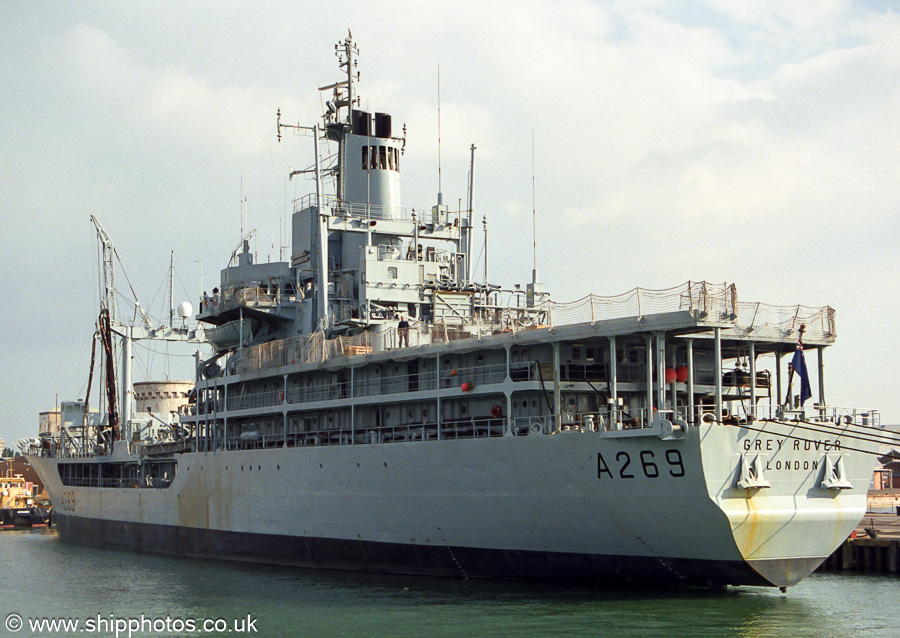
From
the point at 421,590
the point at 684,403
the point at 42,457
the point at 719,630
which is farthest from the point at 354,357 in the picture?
the point at 42,457

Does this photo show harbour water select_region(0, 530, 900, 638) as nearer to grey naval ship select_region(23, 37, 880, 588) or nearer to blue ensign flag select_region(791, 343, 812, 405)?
grey naval ship select_region(23, 37, 880, 588)

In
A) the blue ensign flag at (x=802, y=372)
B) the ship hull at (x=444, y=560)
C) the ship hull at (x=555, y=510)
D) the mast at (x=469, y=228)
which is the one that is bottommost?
the ship hull at (x=444, y=560)

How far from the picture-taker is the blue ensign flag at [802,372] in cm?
2916

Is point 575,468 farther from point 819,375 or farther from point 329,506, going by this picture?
point 329,506

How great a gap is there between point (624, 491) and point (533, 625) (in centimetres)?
451

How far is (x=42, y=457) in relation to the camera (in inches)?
2432

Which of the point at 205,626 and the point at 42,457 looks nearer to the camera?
the point at 205,626

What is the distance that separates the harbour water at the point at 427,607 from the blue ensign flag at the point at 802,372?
5.57 m

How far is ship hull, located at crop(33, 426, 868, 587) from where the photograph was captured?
2658 cm
